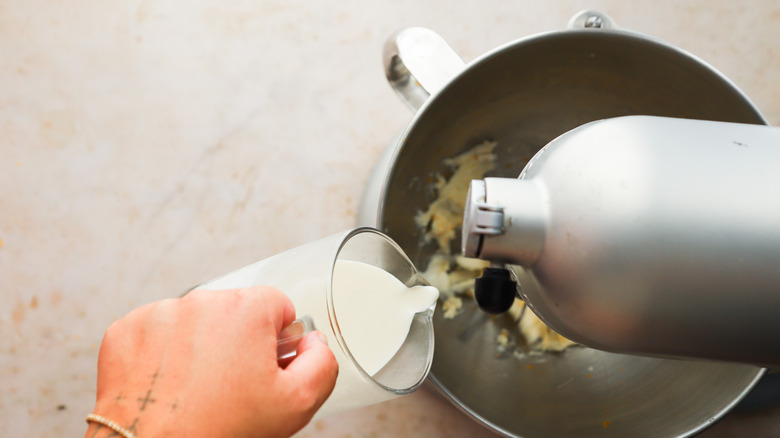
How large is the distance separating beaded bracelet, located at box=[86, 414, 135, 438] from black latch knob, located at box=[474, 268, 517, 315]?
231mm

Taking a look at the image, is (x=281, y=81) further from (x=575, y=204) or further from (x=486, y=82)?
(x=575, y=204)

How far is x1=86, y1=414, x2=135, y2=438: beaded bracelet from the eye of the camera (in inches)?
13.0

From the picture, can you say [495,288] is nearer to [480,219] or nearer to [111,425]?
[480,219]

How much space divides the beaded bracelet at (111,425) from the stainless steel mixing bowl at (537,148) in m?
0.21

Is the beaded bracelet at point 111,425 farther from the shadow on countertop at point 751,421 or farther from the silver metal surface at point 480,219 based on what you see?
the shadow on countertop at point 751,421

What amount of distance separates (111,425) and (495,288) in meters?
0.25

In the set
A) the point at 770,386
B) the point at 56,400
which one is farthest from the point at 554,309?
the point at 56,400

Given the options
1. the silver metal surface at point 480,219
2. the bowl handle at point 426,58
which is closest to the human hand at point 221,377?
the silver metal surface at point 480,219

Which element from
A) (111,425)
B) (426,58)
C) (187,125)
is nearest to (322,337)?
(111,425)

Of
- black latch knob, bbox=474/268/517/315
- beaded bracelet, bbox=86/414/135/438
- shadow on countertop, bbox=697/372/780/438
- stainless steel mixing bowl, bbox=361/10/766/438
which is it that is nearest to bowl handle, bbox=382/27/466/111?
stainless steel mixing bowl, bbox=361/10/766/438

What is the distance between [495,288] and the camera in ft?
1.26

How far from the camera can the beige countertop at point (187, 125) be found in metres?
0.65

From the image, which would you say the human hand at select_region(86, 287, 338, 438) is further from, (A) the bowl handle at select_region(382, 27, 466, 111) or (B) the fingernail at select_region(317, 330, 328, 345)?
(A) the bowl handle at select_region(382, 27, 466, 111)

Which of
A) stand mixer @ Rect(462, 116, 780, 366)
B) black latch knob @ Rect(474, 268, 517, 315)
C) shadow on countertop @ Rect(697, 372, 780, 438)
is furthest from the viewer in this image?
shadow on countertop @ Rect(697, 372, 780, 438)
